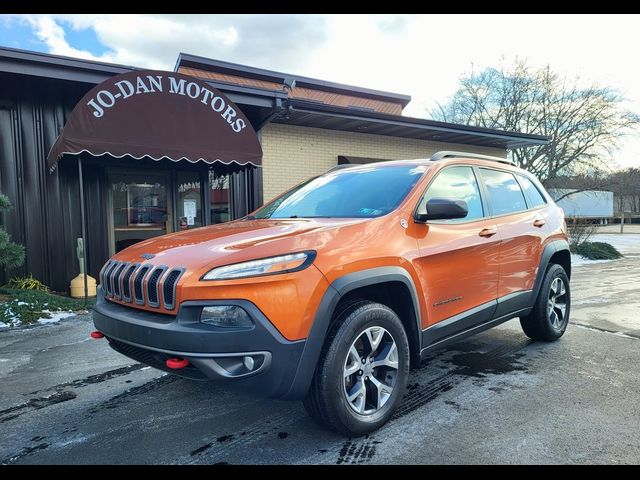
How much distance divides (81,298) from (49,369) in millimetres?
3897

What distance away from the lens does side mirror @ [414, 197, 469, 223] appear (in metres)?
3.09

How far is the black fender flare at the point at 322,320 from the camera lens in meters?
2.48

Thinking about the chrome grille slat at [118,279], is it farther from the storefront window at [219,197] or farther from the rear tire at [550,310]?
the storefront window at [219,197]

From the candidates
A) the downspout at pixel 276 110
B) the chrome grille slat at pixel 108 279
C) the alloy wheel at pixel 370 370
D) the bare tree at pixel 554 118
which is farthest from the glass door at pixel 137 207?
the bare tree at pixel 554 118

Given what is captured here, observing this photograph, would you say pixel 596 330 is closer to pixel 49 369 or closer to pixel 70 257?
pixel 49 369

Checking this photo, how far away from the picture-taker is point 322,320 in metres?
2.56

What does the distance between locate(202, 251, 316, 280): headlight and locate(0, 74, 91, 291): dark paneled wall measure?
6.86 m

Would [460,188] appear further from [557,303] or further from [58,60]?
[58,60]

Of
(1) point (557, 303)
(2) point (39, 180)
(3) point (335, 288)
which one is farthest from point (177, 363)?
(2) point (39, 180)

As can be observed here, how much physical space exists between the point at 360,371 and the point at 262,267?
0.92m

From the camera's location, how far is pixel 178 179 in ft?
30.9

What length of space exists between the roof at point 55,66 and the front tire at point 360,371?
6.91 metres

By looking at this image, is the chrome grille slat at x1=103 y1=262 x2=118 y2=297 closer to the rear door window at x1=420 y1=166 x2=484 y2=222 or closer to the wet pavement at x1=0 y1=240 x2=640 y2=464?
the wet pavement at x1=0 y1=240 x2=640 y2=464

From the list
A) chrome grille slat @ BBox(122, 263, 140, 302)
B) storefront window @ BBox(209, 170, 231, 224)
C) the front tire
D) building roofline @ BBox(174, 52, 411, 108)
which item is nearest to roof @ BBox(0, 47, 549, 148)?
building roofline @ BBox(174, 52, 411, 108)
